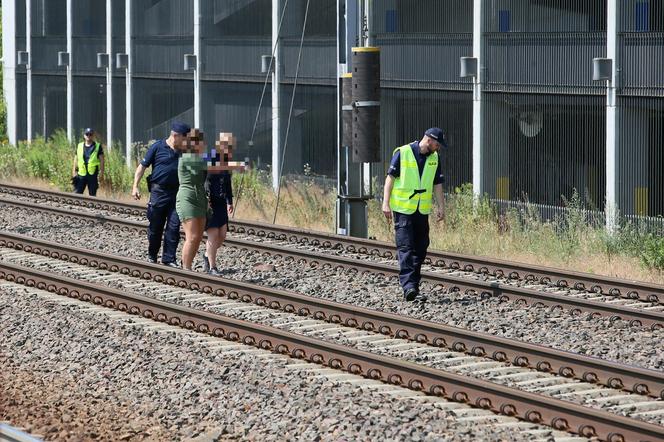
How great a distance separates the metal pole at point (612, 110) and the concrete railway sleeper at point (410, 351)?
789cm

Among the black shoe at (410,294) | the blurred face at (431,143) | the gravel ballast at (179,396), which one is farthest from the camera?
the black shoe at (410,294)

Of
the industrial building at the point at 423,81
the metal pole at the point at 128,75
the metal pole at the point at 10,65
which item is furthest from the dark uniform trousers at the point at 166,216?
the metal pole at the point at 10,65

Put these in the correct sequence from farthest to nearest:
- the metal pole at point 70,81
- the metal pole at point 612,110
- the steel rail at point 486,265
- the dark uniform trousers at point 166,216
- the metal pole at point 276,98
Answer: the metal pole at point 70,81, the metal pole at point 276,98, the metal pole at point 612,110, the dark uniform trousers at point 166,216, the steel rail at point 486,265

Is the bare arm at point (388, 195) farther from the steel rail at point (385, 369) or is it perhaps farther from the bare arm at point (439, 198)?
the steel rail at point (385, 369)

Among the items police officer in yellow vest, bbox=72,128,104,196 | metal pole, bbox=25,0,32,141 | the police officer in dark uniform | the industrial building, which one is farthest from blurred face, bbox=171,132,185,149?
metal pole, bbox=25,0,32,141

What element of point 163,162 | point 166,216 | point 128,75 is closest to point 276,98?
point 128,75

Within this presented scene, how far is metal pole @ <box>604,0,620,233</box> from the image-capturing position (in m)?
19.9

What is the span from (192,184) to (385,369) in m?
5.30

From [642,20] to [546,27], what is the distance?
2475mm

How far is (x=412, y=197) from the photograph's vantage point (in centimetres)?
1358

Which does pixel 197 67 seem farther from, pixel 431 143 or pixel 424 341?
pixel 424 341

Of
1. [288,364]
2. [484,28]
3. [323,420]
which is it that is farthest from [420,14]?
[323,420]

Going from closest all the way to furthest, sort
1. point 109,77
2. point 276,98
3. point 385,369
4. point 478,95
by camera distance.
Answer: point 385,369 → point 478,95 → point 276,98 → point 109,77

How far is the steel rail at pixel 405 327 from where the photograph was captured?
1016 cm
